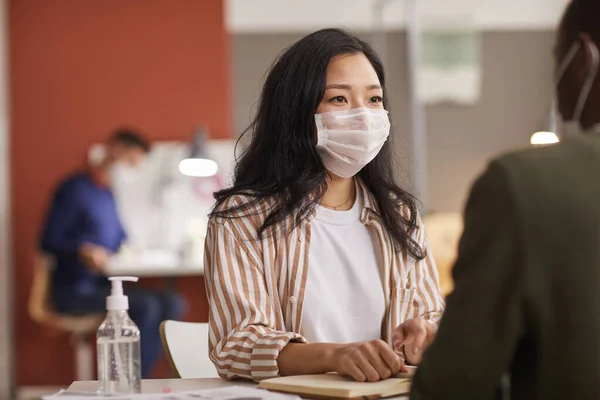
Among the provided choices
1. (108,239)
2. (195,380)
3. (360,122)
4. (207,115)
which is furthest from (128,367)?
(207,115)

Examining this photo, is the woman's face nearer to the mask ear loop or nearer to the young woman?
the young woman

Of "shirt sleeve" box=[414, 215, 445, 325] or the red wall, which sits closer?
"shirt sleeve" box=[414, 215, 445, 325]

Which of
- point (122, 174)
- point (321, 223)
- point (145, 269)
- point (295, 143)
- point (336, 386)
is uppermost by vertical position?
point (122, 174)

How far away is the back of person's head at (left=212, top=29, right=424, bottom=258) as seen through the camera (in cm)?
191

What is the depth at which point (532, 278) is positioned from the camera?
911 millimetres

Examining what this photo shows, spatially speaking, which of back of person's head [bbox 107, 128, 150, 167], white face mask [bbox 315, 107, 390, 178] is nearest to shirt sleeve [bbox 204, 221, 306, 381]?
white face mask [bbox 315, 107, 390, 178]

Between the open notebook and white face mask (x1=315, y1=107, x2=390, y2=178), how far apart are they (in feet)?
1.86

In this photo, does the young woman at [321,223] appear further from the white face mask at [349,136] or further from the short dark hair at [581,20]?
the short dark hair at [581,20]

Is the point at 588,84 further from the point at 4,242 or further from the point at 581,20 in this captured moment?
the point at 4,242

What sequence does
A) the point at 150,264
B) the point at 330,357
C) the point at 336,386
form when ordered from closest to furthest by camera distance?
the point at 336,386 < the point at 330,357 < the point at 150,264

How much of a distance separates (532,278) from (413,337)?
0.80m

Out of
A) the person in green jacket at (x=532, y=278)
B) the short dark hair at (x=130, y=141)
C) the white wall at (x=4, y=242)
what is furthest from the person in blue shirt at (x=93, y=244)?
the person in green jacket at (x=532, y=278)

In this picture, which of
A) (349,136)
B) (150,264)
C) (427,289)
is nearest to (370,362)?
(427,289)

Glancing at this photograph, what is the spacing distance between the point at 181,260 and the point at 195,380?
460 cm
